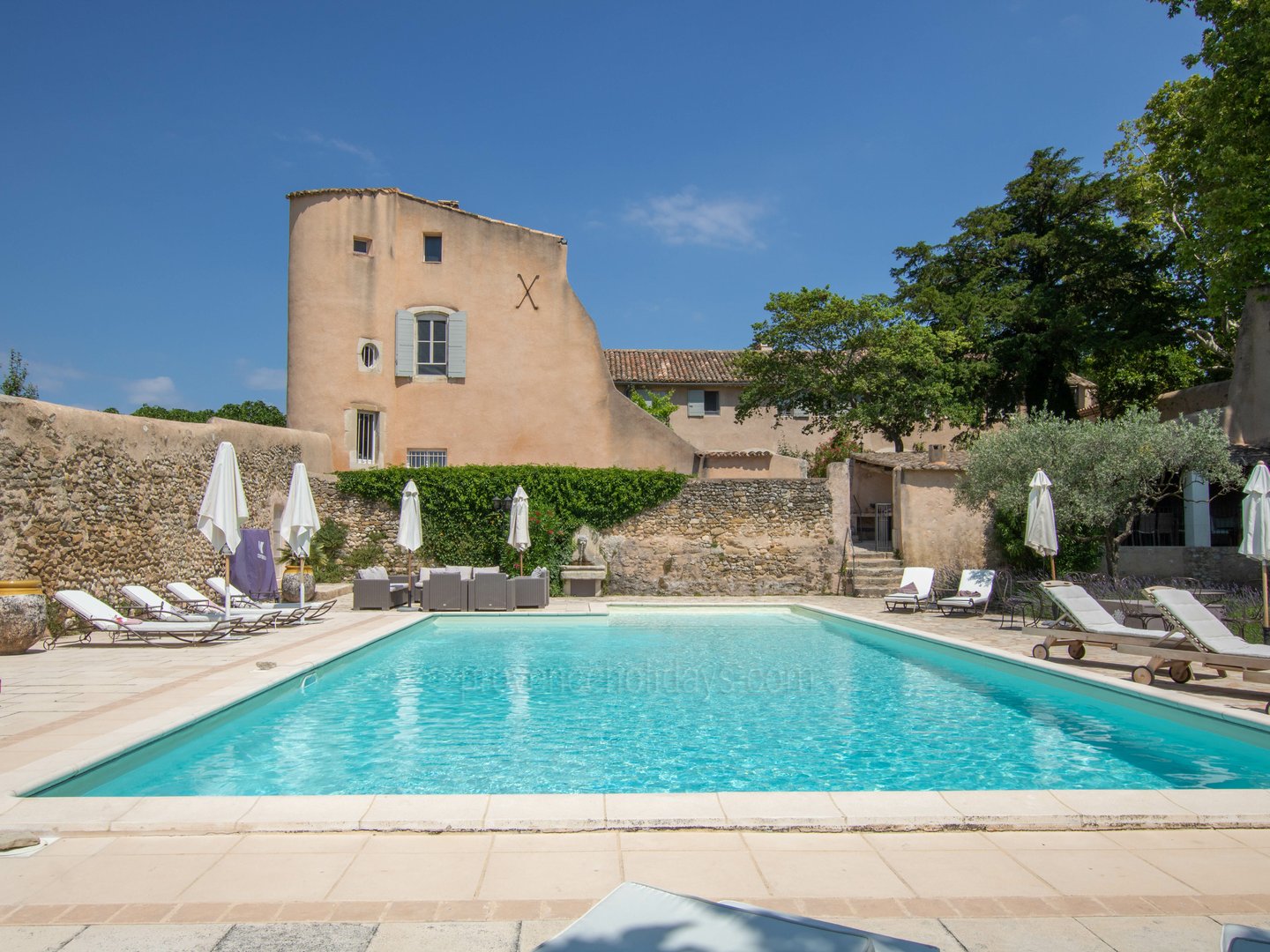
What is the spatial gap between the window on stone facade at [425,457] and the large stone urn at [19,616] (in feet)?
39.3

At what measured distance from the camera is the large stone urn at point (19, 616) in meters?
9.50

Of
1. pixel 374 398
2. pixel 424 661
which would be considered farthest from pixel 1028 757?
pixel 374 398

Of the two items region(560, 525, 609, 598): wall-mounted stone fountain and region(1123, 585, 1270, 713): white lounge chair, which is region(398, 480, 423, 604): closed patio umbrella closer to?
region(560, 525, 609, 598): wall-mounted stone fountain

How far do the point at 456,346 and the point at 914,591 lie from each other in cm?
1304

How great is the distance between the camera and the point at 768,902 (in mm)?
3316

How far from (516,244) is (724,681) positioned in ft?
52.5

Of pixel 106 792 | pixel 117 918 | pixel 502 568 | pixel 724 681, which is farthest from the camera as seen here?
pixel 502 568

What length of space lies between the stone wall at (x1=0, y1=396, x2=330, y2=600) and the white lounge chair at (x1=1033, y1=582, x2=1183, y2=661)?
1286 centimetres

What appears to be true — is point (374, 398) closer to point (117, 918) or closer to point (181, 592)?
point (181, 592)

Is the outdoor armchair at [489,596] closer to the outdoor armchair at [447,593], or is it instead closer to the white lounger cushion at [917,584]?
the outdoor armchair at [447,593]

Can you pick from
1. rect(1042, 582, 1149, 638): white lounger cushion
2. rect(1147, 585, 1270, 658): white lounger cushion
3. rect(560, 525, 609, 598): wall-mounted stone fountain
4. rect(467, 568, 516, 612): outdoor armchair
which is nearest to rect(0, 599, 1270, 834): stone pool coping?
rect(1147, 585, 1270, 658): white lounger cushion

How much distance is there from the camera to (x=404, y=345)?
21.5 m

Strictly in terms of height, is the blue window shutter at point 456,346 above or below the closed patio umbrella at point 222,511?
above

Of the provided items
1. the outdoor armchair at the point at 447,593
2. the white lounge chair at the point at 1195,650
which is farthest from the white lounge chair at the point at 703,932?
the outdoor armchair at the point at 447,593
